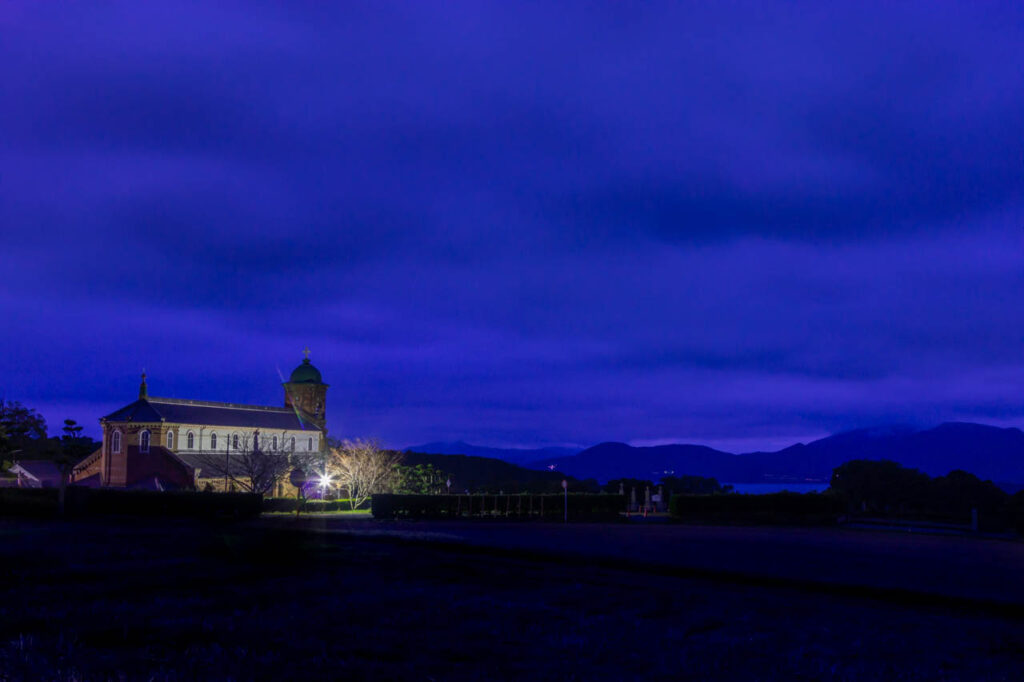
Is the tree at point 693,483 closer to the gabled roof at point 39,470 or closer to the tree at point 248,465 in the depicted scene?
the tree at point 248,465

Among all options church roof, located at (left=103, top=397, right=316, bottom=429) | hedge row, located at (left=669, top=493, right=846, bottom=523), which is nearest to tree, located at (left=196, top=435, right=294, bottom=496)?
church roof, located at (left=103, top=397, right=316, bottom=429)

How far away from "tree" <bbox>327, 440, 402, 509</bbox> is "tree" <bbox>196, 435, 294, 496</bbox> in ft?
16.3

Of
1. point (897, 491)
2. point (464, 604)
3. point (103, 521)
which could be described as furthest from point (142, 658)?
point (897, 491)

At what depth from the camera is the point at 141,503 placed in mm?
40375

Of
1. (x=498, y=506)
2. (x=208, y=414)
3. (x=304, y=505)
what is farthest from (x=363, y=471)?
(x=208, y=414)

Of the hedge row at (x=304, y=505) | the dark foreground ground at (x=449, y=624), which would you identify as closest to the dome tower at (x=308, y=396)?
the hedge row at (x=304, y=505)

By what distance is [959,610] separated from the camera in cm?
1407

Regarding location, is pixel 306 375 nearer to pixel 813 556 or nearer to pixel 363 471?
pixel 363 471

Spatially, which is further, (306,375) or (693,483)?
(306,375)

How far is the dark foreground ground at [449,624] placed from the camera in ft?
29.9

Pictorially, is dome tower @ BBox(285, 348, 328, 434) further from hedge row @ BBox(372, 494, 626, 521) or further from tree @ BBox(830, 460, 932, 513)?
tree @ BBox(830, 460, 932, 513)

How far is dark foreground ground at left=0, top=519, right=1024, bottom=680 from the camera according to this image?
9.10 m

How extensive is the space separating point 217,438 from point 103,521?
5366 centimetres

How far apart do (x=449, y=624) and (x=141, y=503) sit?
34254mm
